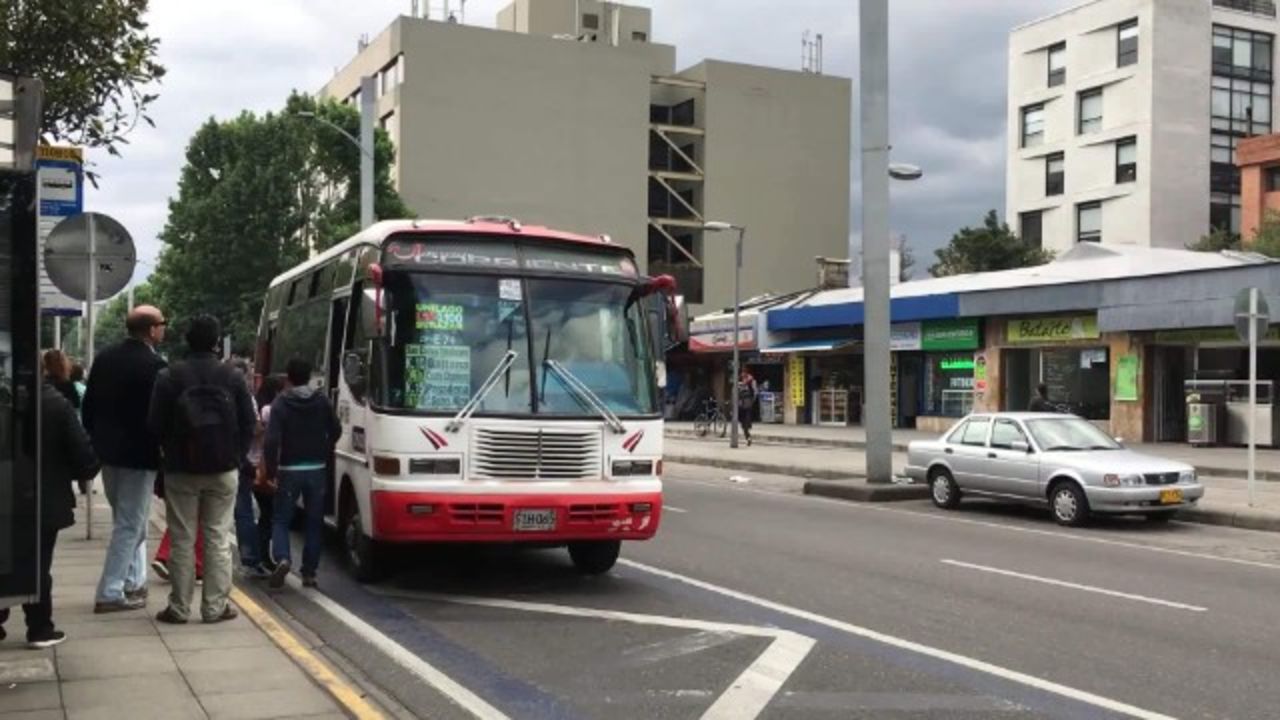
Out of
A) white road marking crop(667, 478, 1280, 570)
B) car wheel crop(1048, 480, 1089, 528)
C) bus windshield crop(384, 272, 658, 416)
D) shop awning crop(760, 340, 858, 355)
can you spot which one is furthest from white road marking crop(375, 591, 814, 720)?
shop awning crop(760, 340, 858, 355)

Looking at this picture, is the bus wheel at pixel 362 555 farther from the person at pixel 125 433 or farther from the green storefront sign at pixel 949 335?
the green storefront sign at pixel 949 335

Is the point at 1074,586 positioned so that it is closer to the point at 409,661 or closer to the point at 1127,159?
the point at 409,661

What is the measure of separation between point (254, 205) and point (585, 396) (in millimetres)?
42331

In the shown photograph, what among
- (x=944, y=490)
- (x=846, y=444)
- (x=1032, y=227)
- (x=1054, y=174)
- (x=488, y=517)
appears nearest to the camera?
(x=488, y=517)

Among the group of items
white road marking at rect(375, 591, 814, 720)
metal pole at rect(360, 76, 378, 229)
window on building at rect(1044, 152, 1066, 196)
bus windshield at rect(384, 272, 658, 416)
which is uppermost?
window on building at rect(1044, 152, 1066, 196)

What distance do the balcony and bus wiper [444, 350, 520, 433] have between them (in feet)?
221

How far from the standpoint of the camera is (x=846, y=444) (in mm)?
31562

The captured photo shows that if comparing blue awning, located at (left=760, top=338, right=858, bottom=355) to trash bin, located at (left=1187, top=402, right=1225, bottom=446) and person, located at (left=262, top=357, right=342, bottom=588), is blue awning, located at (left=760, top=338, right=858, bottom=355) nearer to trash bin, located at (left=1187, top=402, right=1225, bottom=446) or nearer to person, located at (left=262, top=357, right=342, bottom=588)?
trash bin, located at (left=1187, top=402, right=1225, bottom=446)

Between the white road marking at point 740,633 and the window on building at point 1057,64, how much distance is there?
65343 mm

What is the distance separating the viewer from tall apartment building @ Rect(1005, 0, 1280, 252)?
6153cm

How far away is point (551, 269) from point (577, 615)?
9.12 ft

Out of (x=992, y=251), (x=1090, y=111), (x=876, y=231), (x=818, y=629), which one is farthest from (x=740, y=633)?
(x=1090, y=111)

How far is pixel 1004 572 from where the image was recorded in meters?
11.0

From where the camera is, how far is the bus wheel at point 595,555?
9.98 m
